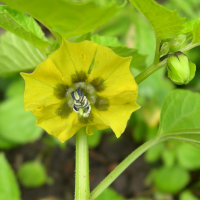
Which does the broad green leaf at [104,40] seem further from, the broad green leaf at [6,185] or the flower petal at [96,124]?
the broad green leaf at [6,185]

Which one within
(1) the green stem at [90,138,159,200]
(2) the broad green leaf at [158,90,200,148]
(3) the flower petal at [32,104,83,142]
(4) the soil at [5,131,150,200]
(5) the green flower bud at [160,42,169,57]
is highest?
(5) the green flower bud at [160,42,169,57]

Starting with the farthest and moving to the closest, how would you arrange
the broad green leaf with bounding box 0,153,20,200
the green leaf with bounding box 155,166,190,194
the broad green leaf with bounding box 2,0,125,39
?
the green leaf with bounding box 155,166,190,194 → the broad green leaf with bounding box 0,153,20,200 → the broad green leaf with bounding box 2,0,125,39

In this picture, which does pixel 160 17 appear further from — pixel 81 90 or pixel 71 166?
pixel 71 166

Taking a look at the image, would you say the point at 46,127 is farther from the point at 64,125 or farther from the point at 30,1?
the point at 30,1

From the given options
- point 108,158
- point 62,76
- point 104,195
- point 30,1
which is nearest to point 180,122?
point 62,76

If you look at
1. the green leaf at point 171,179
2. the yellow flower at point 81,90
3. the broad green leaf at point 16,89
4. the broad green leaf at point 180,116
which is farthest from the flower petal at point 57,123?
the green leaf at point 171,179

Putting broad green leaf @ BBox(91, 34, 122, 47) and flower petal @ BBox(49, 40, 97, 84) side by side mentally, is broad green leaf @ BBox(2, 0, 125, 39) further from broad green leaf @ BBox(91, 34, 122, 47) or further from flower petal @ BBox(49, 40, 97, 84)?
broad green leaf @ BBox(91, 34, 122, 47)

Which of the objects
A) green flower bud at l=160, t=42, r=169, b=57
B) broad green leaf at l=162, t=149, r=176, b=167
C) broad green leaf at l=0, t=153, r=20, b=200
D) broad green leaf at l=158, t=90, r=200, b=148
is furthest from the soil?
green flower bud at l=160, t=42, r=169, b=57
